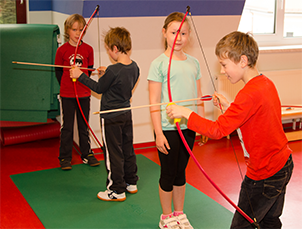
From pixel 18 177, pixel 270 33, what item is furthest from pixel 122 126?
pixel 270 33

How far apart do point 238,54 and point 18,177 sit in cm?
200

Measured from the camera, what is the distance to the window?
13.2 feet

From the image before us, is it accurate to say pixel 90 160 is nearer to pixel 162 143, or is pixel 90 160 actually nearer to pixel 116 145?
pixel 116 145

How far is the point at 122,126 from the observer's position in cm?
211

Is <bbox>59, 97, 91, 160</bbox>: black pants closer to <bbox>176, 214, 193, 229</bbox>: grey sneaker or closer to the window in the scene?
<bbox>176, 214, 193, 229</bbox>: grey sneaker

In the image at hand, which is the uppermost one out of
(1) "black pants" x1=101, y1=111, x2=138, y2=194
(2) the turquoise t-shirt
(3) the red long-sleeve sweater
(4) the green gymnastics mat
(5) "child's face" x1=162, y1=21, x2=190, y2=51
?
(5) "child's face" x1=162, y1=21, x2=190, y2=51

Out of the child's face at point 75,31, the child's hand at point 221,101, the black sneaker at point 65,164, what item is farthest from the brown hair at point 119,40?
the black sneaker at point 65,164

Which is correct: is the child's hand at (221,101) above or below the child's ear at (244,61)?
below

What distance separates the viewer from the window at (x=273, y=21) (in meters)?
4.02

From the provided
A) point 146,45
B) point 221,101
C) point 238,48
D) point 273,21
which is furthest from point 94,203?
point 273,21

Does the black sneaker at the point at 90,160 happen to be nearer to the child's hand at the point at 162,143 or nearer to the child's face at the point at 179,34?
the child's hand at the point at 162,143

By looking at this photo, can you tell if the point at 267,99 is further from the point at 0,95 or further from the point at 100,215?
the point at 0,95

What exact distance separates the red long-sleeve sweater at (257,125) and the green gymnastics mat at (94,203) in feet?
2.37

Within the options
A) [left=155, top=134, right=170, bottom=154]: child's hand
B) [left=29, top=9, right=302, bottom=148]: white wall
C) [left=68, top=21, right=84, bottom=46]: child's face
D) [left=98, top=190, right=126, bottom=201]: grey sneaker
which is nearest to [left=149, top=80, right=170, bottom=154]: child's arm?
[left=155, top=134, right=170, bottom=154]: child's hand
